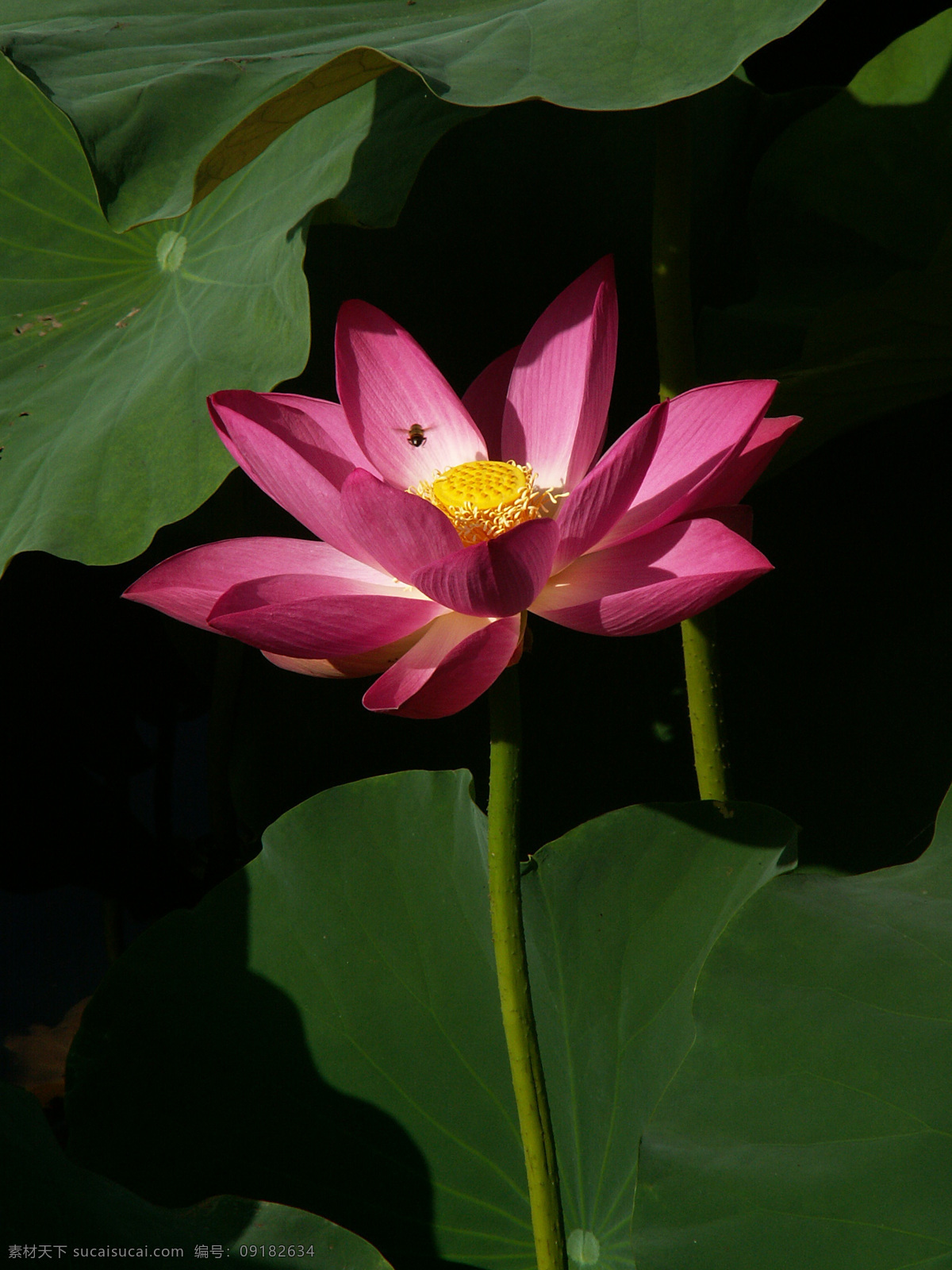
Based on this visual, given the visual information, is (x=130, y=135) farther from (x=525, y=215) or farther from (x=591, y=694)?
(x=591, y=694)

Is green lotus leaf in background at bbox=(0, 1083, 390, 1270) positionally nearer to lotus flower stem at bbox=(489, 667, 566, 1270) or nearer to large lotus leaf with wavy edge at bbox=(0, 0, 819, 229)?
lotus flower stem at bbox=(489, 667, 566, 1270)

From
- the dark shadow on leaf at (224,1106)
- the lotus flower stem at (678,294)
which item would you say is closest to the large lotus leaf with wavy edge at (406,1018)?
the dark shadow on leaf at (224,1106)

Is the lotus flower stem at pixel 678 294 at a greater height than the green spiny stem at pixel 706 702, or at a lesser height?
greater

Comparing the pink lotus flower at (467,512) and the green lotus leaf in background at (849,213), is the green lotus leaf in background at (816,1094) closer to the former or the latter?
the pink lotus flower at (467,512)

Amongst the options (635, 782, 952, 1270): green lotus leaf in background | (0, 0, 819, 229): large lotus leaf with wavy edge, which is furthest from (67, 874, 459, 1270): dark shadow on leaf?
(0, 0, 819, 229): large lotus leaf with wavy edge

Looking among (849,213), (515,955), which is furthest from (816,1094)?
(849,213)
